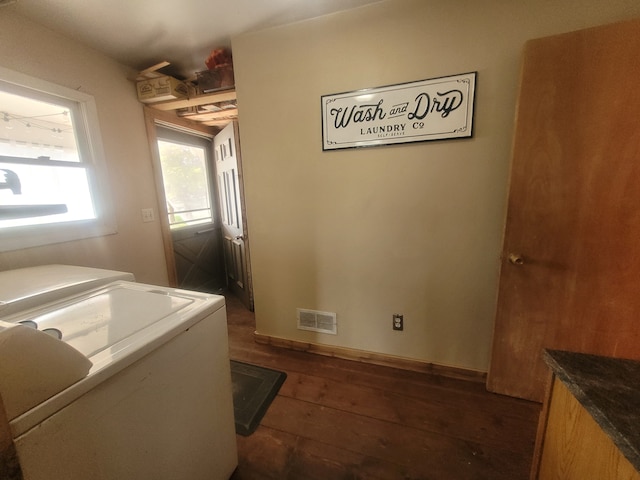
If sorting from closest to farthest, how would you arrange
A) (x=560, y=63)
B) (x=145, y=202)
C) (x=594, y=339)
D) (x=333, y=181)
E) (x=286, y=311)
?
(x=560, y=63) < (x=594, y=339) < (x=333, y=181) < (x=286, y=311) < (x=145, y=202)

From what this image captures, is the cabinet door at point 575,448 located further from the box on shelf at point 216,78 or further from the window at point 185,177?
the window at point 185,177

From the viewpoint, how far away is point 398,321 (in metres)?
1.77

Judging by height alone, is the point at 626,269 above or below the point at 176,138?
below

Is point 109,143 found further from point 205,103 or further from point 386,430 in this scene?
point 386,430

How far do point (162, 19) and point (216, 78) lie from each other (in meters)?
0.44

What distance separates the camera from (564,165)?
1.25 m

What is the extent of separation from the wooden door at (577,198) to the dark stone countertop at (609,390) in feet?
2.49

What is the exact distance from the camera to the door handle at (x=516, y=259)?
1.37 m

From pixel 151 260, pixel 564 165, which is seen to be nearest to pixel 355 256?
pixel 564 165

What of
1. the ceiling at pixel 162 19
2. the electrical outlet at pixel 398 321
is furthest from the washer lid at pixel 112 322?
the ceiling at pixel 162 19

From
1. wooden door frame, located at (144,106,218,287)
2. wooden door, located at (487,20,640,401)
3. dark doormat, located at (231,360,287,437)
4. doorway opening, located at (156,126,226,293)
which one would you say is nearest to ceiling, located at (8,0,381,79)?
wooden door frame, located at (144,106,218,287)

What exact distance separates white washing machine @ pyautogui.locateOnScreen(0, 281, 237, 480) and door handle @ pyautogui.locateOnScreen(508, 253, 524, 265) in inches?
59.0

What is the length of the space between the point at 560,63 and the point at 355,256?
1.42 metres

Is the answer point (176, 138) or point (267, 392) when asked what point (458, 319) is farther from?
point (176, 138)
